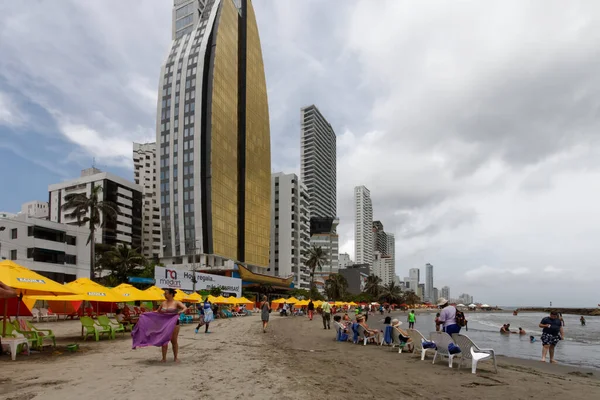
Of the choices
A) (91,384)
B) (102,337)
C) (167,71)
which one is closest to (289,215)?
(167,71)

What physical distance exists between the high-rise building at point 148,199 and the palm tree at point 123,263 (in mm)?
41019

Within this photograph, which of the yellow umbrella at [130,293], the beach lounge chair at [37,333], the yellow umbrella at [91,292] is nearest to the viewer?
the beach lounge chair at [37,333]

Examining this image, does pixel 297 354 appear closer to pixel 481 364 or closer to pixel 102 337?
pixel 481 364

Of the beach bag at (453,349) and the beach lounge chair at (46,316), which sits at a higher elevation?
the beach bag at (453,349)

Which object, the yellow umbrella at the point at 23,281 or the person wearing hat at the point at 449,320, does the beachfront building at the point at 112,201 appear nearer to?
the yellow umbrella at the point at 23,281

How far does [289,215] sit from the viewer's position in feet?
408

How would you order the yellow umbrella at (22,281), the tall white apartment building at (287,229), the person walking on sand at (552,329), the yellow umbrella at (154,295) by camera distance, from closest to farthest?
the yellow umbrella at (22,281), the person walking on sand at (552,329), the yellow umbrella at (154,295), the tall white apartment building at (287,229)

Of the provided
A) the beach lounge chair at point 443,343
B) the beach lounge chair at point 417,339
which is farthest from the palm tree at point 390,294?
the beach lounge chair at point 443,343

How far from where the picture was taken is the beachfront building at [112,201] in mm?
98562

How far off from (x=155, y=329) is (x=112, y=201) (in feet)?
312

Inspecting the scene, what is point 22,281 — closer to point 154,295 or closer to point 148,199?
point 154,295

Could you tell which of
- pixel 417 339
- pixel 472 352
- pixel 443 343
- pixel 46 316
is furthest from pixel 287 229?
pixel 472 352

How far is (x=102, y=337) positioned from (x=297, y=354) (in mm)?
8985

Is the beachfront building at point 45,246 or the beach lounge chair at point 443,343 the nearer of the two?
the beach lounge chair at point 443,343
